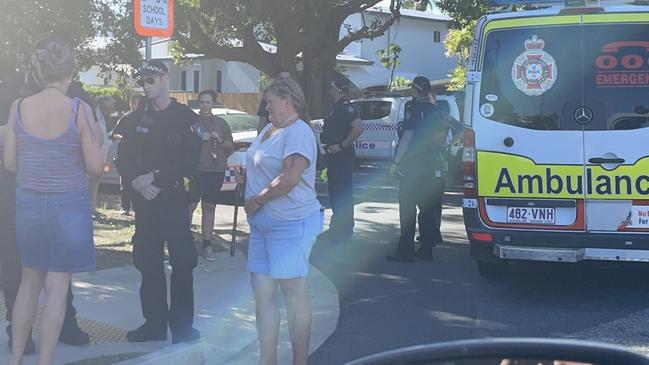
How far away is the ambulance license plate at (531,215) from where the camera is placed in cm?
731

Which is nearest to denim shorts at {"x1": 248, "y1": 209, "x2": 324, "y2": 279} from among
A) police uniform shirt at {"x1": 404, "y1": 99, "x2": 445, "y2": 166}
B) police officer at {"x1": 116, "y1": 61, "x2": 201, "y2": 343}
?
police officer at {"x1": 116, "y1": 61, "x2": 201, "y2": 343}

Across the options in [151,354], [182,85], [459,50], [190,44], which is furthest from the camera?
[182,85]

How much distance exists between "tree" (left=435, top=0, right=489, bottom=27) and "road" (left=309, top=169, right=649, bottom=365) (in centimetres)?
1302

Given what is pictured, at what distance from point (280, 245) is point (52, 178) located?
1.35 m

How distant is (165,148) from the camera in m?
Result: 5.91

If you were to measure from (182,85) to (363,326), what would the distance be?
40.7 metres

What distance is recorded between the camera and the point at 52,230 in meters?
4.93

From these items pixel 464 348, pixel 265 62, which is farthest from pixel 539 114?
pixel 265 62

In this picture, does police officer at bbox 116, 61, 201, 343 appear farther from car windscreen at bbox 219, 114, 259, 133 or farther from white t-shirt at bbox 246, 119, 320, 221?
car windscreen at bbox 219, 114, 259, 133

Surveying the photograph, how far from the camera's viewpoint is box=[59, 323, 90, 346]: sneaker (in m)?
5.85

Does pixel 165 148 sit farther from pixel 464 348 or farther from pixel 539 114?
pixel 464 348

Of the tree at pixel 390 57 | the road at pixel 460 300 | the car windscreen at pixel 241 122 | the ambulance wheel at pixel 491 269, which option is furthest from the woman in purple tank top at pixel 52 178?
the tree at pixel 390 57

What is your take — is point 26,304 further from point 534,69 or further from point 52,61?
point 534,69

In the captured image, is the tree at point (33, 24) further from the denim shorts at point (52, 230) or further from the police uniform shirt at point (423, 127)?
the police uniform shirt at point (423, 127)
